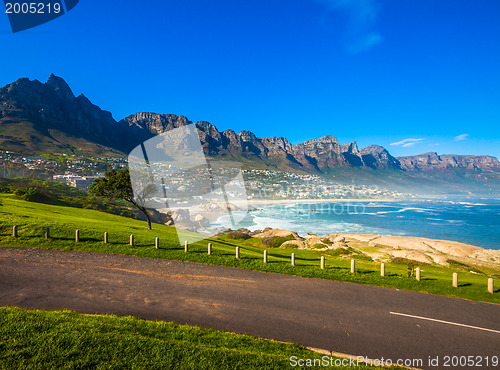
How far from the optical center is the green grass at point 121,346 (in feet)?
19.1

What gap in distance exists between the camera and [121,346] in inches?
260

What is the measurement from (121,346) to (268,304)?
7.11 metres

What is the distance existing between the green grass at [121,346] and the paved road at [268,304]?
1328 millimetres

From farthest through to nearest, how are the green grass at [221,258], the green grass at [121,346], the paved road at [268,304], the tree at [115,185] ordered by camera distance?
1. the tree at [115,185]
2. the green grass at [221,258]
3. the paved road at [268,304]
4. the green grass at [121,346]

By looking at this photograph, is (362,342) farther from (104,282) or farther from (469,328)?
(104,282)

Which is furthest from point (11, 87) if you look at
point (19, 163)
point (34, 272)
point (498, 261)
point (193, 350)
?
point (498, 261)

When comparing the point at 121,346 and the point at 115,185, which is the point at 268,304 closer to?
the point at 121,346

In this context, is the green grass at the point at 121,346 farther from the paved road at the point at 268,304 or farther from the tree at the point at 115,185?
the tree at the point at 115,185

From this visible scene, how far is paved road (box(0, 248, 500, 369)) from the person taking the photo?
Answer: 360 inches

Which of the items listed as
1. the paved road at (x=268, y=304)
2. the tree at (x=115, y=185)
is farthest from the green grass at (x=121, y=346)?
the tree at (x=115, y=185)

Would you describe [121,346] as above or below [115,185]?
below

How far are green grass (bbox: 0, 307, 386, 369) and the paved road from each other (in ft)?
4.36

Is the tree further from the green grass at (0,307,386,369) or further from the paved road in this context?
the green grass at (0,307,386,369)

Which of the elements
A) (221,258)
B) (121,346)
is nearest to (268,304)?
(121,346)
